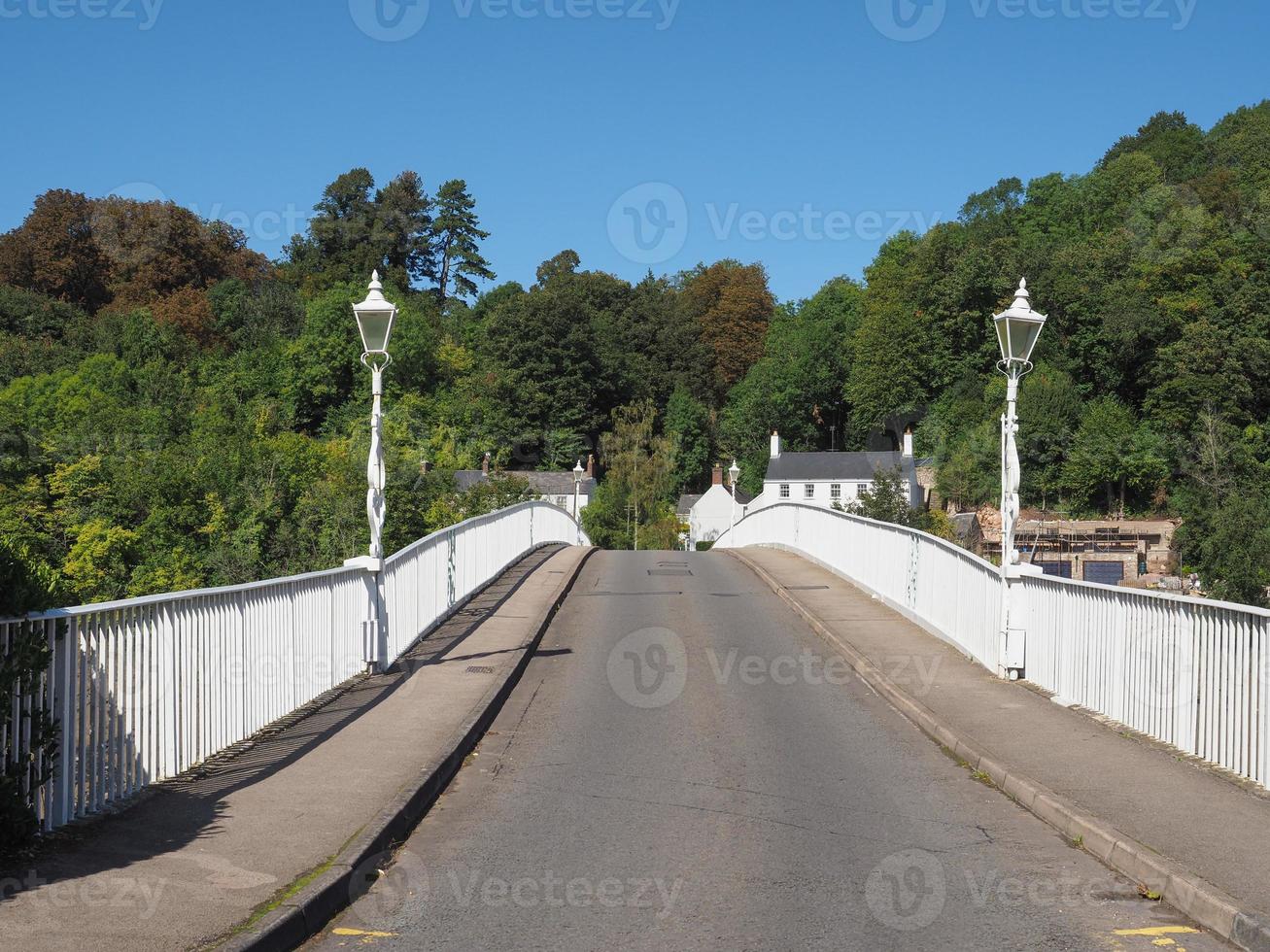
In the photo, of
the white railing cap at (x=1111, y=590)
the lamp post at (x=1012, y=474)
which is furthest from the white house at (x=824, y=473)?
the lamp post at (x=1012, y=474)

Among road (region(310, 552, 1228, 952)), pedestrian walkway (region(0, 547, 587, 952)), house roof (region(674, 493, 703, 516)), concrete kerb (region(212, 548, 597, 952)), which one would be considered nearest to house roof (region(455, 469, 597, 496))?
house roof (region(674, 493, 703, 516))

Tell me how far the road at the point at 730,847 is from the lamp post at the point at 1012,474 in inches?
61.8

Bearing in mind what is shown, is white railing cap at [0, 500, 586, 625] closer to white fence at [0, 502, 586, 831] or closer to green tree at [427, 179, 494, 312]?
white fence at [0, 502, 586, 831]

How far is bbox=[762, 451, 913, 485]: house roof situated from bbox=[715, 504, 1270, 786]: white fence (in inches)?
2729

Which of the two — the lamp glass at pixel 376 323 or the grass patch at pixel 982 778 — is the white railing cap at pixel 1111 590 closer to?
the grass patch at pixel 982 778

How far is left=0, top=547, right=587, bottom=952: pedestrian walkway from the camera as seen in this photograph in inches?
224

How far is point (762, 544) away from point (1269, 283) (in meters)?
51.8

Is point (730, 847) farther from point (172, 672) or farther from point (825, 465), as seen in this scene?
point (825, 465)

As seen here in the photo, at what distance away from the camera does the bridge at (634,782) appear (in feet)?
20.4

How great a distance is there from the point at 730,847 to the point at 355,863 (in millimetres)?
2211

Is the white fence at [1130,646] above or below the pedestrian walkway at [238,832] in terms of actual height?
above

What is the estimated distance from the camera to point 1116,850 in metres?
7.21

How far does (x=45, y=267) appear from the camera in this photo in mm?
92875

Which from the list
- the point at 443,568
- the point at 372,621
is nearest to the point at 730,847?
the point at 372,621
